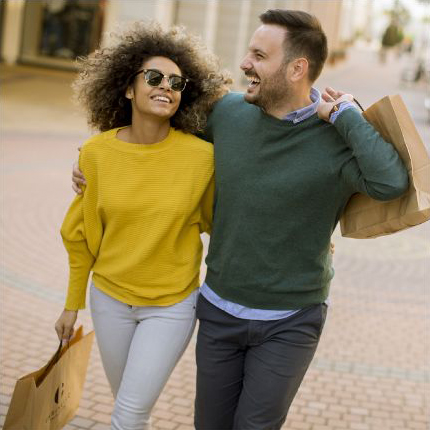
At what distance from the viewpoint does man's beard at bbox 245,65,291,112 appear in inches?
131

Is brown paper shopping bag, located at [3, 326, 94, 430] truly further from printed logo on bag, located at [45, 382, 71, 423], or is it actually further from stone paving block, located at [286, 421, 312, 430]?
stone paving block, located at [286, 421, 312, 430]

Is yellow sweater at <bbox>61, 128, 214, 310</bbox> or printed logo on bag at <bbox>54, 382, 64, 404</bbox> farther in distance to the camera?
printed logo on bag at <bbox>54, 382, 64, 404</bbox>

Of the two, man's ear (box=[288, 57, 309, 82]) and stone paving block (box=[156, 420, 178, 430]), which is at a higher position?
man's ear (box=[288, 57, 309, 82])

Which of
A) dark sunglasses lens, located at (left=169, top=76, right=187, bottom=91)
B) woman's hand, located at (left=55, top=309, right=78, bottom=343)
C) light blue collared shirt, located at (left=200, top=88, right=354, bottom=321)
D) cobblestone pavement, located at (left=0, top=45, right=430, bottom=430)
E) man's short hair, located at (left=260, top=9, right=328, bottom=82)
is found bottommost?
cobblestone pavement, located at (left=0, top=45, right=430, bottom=430)

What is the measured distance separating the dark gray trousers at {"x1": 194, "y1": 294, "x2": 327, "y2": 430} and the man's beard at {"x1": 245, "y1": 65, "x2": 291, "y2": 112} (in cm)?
79

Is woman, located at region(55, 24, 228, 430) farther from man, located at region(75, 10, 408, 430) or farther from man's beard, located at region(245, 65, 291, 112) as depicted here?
man's beard, located at region(245, 65, 291, 112)

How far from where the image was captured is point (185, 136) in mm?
3559

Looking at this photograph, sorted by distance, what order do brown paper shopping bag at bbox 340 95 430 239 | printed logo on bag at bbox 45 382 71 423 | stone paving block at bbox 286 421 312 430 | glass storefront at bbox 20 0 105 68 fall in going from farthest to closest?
glass storefront at bbox 20 0 105 68
stone paving block at bbox 286 421 312 430
printed logo on bag at bbox 45 382 71 423
brown paper shopping bag at bbox 340 95 430 239

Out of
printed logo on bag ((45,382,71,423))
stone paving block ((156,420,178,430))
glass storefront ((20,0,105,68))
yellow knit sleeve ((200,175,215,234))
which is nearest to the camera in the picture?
yellow knit sleeve ((200,175,215,234))

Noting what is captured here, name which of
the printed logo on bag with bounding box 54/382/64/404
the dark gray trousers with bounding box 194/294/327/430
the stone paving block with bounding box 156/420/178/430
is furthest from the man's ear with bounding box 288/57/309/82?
the stone paving block with bounding box 156/420/178/430

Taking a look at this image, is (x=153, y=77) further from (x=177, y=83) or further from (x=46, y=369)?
(x=46, y=369)

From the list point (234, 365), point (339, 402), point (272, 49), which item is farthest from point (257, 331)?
point (339, 402)

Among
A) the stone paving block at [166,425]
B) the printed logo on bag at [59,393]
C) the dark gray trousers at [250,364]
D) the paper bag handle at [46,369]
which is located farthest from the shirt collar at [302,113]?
the stone paving block at [166,425]

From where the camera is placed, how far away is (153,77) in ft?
11.5
